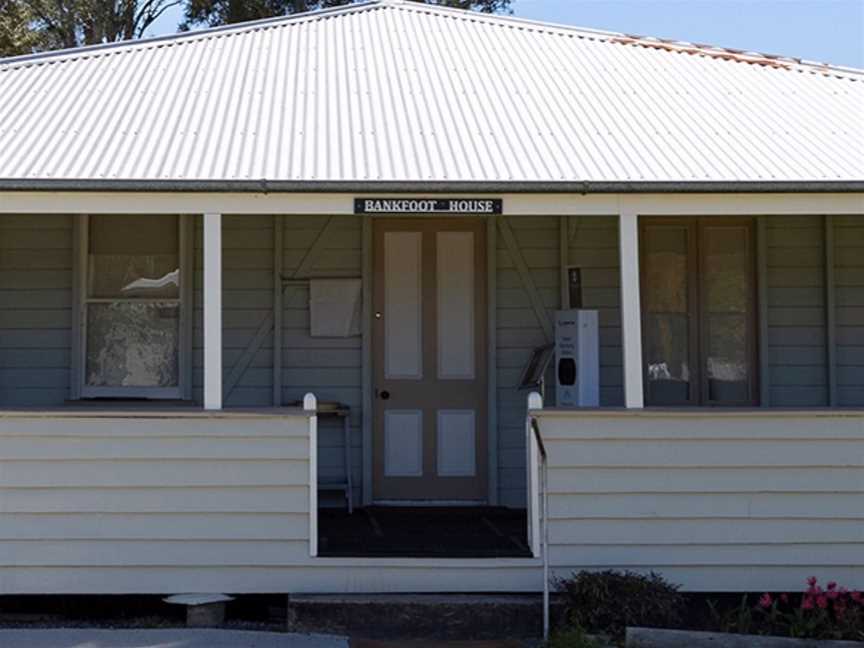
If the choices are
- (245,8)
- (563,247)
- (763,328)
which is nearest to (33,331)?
(563,247)

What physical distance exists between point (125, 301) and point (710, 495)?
181 inches

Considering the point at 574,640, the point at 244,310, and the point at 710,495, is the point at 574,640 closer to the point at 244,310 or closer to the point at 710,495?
the point at 710,495

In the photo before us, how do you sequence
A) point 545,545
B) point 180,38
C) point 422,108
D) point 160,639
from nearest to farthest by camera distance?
point 160,639, point 545,545, point 422,108, point 180,38

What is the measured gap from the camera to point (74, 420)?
7.34 m

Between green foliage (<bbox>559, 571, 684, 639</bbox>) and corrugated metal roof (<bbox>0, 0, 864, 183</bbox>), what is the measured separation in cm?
241

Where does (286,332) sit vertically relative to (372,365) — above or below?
above

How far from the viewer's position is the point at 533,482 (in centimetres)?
749

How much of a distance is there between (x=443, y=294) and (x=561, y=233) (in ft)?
3.41

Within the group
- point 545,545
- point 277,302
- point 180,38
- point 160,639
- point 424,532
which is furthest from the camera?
point 180,38

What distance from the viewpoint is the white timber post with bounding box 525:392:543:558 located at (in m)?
7.37

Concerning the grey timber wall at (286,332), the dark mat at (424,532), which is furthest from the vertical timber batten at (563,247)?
the dark mat at (424,532)

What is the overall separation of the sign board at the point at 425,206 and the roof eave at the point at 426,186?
0.08 m

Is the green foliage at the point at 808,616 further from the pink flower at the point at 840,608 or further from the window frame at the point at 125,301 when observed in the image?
the window frame at the point at 125,301

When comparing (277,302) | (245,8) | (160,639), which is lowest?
(160,639)
